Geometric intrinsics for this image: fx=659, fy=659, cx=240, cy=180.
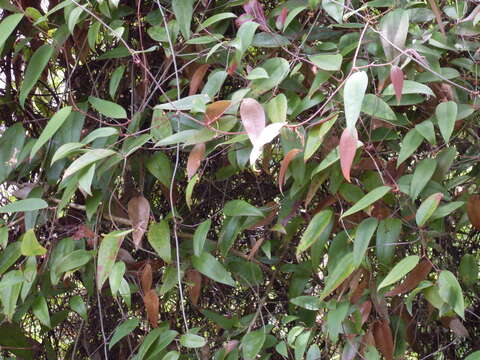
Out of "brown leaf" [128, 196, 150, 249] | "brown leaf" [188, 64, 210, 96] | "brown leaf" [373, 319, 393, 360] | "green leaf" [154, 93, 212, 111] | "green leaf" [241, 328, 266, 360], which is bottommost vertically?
"brown leaf" [373, 319, 393, 360]

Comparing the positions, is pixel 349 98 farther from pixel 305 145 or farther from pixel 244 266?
pixel 244 266

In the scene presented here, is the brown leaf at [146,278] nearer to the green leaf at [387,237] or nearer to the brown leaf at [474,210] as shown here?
the green leaf at [387,237]

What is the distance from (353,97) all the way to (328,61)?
0.16 metres

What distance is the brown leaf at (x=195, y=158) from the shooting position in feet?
2.68

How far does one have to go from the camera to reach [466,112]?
2.82 feet

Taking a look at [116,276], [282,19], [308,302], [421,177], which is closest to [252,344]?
[308,302]

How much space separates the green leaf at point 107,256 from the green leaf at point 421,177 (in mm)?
366

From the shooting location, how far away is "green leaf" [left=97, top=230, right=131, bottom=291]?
2.71ft

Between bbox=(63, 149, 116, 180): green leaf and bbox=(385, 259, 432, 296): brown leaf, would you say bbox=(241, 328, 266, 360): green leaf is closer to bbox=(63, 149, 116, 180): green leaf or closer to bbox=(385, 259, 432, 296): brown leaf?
bbox=(385, 259, 432, 296): brown leaf

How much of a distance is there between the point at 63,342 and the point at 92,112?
0.44 metres

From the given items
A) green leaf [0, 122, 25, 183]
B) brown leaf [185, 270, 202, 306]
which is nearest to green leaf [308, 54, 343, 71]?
brown leaf [185, 270, 202, 306]

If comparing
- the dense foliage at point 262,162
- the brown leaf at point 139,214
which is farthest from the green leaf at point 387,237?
the brown leaf at point 139,214

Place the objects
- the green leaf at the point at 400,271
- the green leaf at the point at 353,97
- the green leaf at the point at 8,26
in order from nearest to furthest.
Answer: the green leaf at the point at 353,97, the green leaf at the point at 400,271, the green leaf at the point at 8,26

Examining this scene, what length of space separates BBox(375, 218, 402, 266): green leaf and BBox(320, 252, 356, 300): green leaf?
4 centimetres
